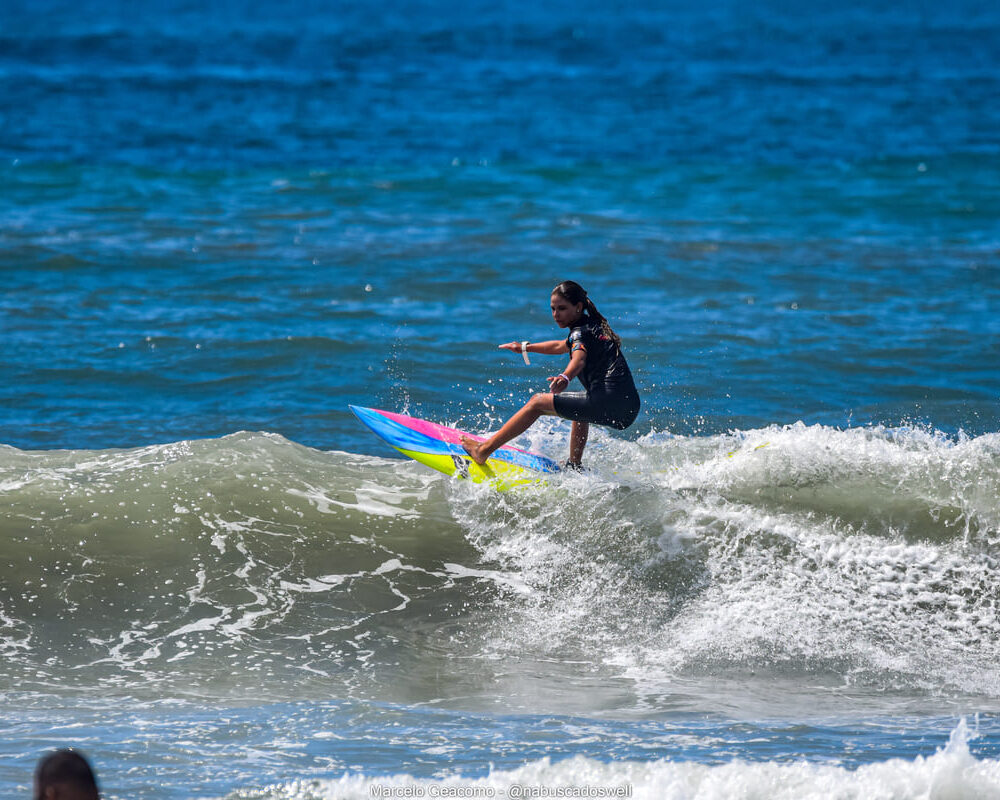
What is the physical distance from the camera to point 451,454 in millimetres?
9258

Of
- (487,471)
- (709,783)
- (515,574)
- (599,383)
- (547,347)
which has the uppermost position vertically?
(547,347)

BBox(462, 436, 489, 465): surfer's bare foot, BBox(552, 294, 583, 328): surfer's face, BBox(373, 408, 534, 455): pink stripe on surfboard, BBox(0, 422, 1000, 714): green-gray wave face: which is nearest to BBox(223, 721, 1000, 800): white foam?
BBox(0, 422, 1000, 714): green-gray wave face

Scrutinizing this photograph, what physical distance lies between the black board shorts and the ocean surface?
574 mm

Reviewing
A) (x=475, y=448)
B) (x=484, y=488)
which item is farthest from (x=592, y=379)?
(x=484, y=488)

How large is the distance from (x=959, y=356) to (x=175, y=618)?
9580 mm

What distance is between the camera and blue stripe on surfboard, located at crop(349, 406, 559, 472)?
904cm

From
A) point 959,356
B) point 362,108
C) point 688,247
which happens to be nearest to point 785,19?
point 362,108

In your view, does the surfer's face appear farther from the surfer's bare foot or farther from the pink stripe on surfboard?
the pink stripe on surfboard

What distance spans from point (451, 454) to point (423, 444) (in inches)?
13.9

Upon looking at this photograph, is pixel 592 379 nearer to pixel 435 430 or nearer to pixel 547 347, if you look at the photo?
pixel 547 347

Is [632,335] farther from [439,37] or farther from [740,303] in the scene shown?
[439,37]

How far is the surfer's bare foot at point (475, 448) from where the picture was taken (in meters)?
8.90

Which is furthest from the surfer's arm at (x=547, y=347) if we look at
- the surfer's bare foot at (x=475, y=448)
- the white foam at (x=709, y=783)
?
the white foam at (x=709, y=783)

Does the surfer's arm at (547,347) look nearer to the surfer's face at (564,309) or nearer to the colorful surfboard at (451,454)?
the surfer's face at (564,309)
